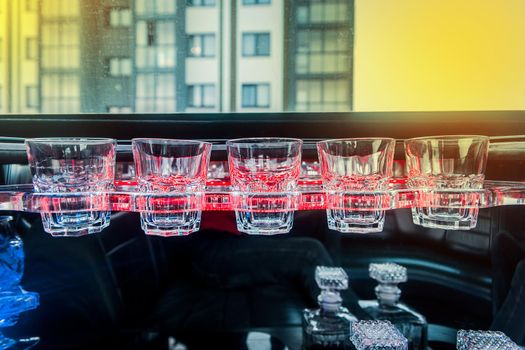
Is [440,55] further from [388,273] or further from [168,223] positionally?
[168,223]

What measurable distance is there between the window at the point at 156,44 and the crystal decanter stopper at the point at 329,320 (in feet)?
2.46

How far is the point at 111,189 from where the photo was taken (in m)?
0.69

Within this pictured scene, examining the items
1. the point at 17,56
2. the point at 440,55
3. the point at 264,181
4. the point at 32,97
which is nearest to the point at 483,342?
the point at 264,181

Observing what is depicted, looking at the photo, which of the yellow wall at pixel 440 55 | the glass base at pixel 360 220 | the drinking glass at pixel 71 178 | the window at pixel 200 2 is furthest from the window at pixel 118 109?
the glass base at pixel 360 220

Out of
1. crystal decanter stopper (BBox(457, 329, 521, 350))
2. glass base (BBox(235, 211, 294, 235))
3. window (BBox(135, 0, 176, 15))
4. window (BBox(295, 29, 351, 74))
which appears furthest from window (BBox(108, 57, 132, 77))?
crystal decanter stopper (BBox(457, 329, 521, 350))

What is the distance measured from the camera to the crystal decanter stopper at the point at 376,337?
815mm

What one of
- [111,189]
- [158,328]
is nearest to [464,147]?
[111,189]

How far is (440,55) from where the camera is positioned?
3.98 ft

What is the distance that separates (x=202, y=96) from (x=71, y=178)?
2.06ft

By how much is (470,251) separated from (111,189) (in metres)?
0.99

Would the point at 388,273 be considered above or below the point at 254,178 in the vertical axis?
below

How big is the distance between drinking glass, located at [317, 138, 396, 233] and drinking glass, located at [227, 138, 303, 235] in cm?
6

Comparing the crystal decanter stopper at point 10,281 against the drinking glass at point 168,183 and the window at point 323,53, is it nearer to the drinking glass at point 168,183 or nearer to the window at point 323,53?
the drinking glass at point 168,183

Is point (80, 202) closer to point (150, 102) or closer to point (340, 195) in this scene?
point (340, 195)
